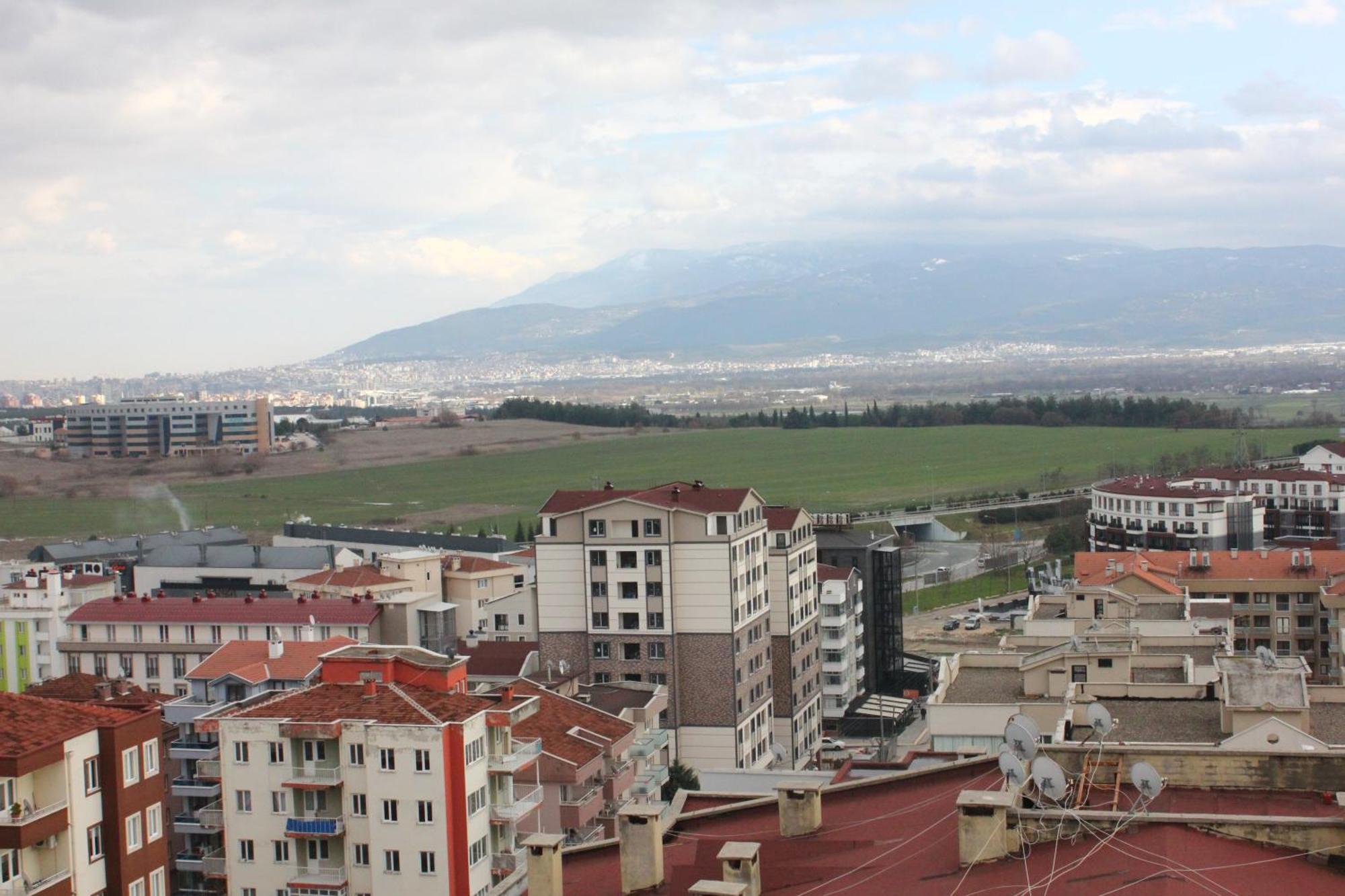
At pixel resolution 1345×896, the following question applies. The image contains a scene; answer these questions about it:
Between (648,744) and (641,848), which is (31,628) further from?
(641,848)

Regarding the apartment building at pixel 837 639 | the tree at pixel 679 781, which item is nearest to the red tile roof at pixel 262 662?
the tree at pixel 679 781

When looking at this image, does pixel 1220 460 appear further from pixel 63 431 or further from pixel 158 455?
pixel 63 431

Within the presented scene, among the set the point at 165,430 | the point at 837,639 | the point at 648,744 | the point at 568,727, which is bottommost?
the point at 837,639

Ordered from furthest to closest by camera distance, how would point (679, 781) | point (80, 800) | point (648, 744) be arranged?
point (679, 781)
point (648, 744)
point (80, 800)

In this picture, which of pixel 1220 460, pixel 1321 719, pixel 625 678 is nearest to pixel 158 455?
pixel 1220 460

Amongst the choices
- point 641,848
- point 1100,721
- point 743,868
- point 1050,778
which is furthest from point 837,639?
point 1050,778

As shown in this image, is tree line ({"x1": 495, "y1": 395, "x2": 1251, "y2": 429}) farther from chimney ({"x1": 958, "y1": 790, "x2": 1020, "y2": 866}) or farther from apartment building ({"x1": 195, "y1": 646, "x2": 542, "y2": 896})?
chimney ({"x1": 958, "y1": 790, "x2": 1020, "y2": 866})
